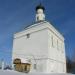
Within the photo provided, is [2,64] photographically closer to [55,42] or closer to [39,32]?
[39,32]

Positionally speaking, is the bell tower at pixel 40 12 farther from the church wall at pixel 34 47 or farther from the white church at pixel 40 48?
the church wall at pixel 34 47

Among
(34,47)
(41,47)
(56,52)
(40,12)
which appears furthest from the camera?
(40,12)

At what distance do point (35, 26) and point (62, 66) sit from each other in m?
7.36

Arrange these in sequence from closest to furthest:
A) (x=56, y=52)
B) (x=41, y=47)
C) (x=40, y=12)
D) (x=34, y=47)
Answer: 1. (x=41, y=47)
2. (x=34, y=47)
3. (x=56, y=52)
4. (x=40, y=12)

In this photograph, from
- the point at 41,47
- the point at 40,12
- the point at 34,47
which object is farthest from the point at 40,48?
the point at 40,12

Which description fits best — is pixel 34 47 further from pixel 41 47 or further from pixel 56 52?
pixel 56 52

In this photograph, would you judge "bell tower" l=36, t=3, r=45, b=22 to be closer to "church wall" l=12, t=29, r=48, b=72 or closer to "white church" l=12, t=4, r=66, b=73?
"white church" l=12, t=4, r=66, b=73

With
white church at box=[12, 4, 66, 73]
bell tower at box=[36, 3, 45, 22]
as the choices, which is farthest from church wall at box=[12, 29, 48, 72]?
bell tower at box=[36, 3, 45, 22]

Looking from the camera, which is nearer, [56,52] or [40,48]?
[40,48]

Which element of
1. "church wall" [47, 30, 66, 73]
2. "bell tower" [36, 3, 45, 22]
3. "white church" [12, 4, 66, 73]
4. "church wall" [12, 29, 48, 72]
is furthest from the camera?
"bell tower" [36, 3, 45, 22]

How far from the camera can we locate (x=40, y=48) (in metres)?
22.1

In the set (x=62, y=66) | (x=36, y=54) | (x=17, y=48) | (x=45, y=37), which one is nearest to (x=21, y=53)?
(x=17, y=48)

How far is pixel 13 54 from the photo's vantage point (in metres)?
25.3

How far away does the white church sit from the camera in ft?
70.5
